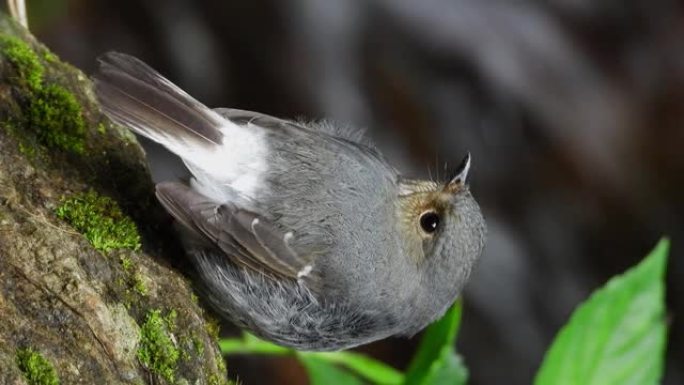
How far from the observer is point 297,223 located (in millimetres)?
2436

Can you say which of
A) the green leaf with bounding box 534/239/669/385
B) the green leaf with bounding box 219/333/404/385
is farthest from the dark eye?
the green leaf with bounding box 219/333/404/385

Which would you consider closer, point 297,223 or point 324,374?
point 297,223

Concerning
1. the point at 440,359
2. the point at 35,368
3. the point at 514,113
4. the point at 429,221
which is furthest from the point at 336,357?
the point at 514,113

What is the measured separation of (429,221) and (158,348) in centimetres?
91

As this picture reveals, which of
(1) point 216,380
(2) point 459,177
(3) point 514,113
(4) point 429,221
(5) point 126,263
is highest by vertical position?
(3) point 514,113

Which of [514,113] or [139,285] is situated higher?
[514,113]

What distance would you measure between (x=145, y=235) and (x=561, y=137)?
3751mm

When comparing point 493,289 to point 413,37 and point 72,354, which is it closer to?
point 413,37

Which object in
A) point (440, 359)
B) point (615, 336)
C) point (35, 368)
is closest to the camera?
point (35, 368)

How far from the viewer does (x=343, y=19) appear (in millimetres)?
5387

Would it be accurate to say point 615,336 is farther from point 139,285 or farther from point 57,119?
point 57,119

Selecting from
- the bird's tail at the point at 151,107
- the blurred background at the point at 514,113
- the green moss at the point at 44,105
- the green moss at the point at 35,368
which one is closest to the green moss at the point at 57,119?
the green moss at the point at 44,105

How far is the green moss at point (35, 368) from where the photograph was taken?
5.93 ft

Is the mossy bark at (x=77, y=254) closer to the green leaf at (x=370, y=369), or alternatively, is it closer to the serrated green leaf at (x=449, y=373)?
the serrated green leaf at (x=449, y=373)
